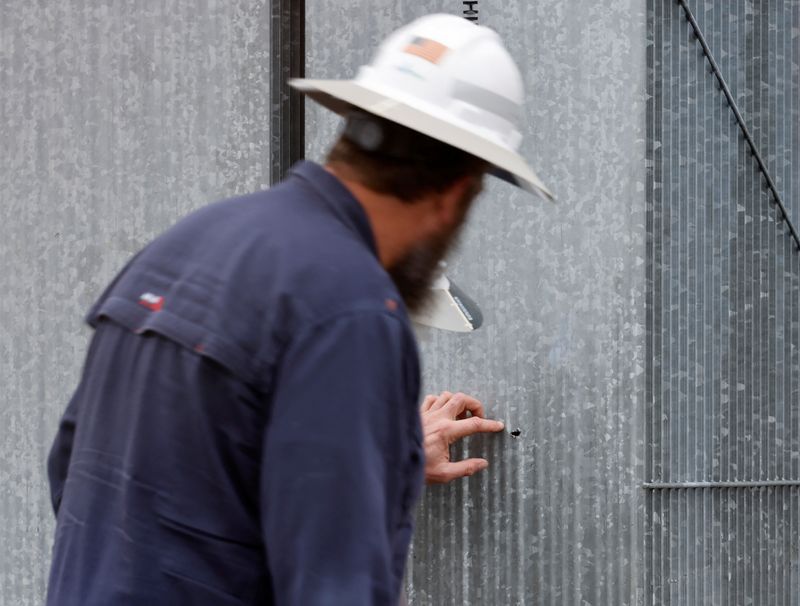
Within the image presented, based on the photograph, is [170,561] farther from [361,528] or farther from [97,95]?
[97,95]

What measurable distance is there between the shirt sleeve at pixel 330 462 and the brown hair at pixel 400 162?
0.94ft

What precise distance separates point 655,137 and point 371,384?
236cm

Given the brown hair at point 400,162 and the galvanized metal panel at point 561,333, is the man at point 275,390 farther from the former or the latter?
the galvanized metal panel at point 561,333

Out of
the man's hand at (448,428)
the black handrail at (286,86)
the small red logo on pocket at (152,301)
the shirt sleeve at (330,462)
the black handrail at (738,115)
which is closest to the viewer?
the shirt sleeve at (330,462)

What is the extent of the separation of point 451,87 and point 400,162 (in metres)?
0.18

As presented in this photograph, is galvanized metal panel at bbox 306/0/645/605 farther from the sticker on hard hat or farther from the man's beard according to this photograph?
the man's beard

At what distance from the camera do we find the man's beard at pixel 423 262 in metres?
1.89

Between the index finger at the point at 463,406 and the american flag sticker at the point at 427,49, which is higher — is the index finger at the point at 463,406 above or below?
below

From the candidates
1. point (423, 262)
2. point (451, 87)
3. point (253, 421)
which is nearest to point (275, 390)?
point (253, 421)

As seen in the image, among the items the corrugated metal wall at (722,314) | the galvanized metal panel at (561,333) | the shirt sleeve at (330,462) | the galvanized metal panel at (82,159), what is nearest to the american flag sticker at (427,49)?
the shirt sleeve at (330,462)

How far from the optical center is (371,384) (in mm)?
1592

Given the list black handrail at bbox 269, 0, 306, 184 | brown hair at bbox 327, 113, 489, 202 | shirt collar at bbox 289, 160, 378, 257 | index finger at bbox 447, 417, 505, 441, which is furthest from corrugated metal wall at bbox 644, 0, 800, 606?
shirt collar at bbox 289, 160, 378, 257

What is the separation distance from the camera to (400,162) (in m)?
1.84

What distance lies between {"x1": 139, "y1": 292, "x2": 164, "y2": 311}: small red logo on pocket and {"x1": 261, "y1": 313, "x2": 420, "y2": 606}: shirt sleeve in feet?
0.74
